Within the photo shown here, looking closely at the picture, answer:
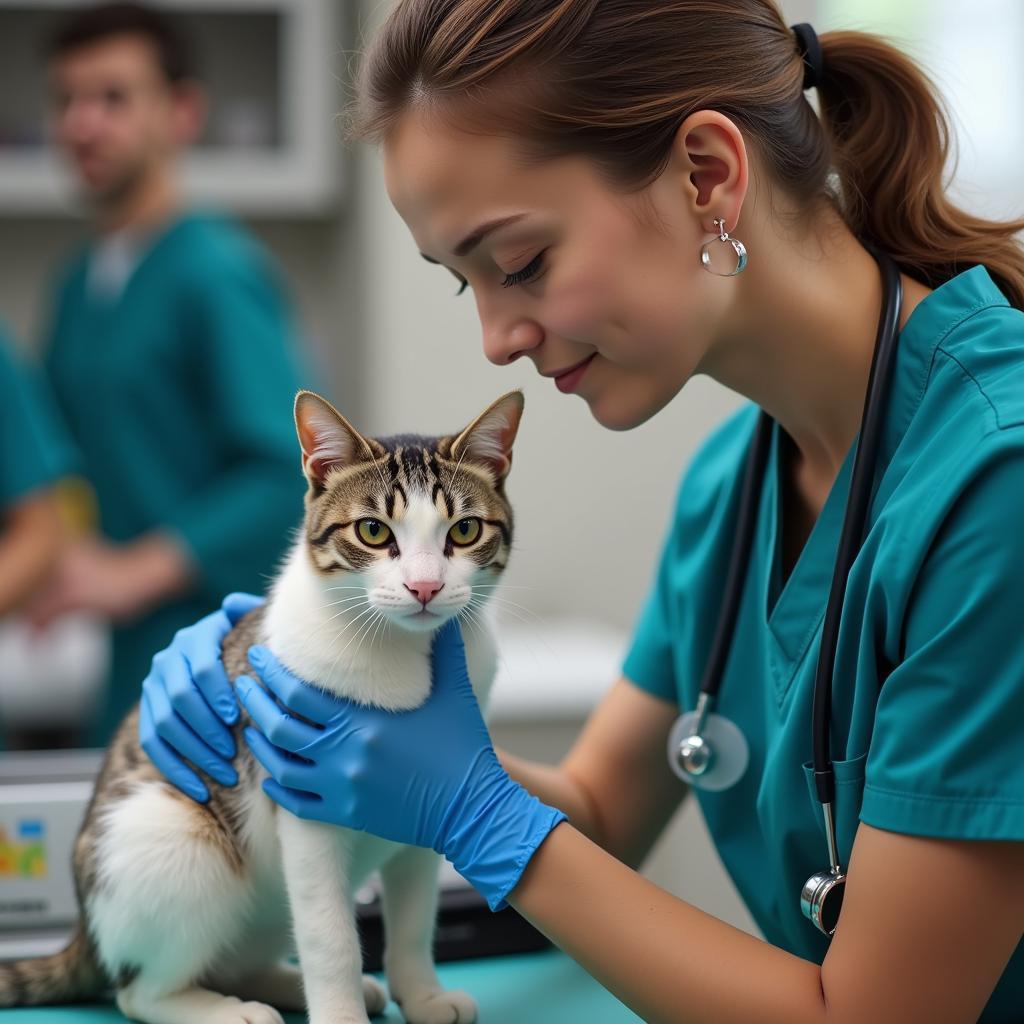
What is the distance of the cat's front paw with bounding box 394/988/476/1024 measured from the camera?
0.98 meters

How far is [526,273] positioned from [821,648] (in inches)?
14.7

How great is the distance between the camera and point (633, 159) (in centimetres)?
93

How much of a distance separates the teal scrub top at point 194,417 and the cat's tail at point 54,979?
1277 millimetres

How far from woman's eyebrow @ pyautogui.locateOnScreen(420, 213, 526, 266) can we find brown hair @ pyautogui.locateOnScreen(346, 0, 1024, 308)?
0.15ft

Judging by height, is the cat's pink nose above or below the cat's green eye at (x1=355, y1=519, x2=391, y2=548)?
below

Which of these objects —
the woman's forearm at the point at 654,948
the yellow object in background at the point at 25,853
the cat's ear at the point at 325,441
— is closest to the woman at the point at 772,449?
the woman's forearm at the point at 654,948

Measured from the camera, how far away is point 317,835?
93cm

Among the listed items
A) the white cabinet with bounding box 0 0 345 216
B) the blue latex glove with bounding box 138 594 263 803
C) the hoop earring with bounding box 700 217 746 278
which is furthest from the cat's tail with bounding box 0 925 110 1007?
the white cabinet with bounding box 0 0 345 216

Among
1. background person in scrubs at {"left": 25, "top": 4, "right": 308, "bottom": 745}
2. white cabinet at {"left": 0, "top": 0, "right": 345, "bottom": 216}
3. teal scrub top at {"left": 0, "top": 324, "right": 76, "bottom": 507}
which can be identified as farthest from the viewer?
white cabinet at {"left": 0, "top": 0, "right": 345, "bottom": 216}

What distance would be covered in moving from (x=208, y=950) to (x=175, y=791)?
0.13 m

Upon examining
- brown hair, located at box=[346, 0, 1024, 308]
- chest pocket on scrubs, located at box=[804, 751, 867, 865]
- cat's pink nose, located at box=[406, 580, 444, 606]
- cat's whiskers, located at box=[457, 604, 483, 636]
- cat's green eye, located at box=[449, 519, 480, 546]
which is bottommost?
chest pocket on scrubs, located at box=[804, 751, 867, 865]

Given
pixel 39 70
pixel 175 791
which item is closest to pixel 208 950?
pixel 175 791

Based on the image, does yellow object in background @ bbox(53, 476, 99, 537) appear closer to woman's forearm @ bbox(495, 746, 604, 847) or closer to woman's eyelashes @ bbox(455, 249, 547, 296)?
woman's forearm @ bbox(495, 746, 604, 847)

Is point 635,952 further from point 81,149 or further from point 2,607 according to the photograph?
point 81,149
